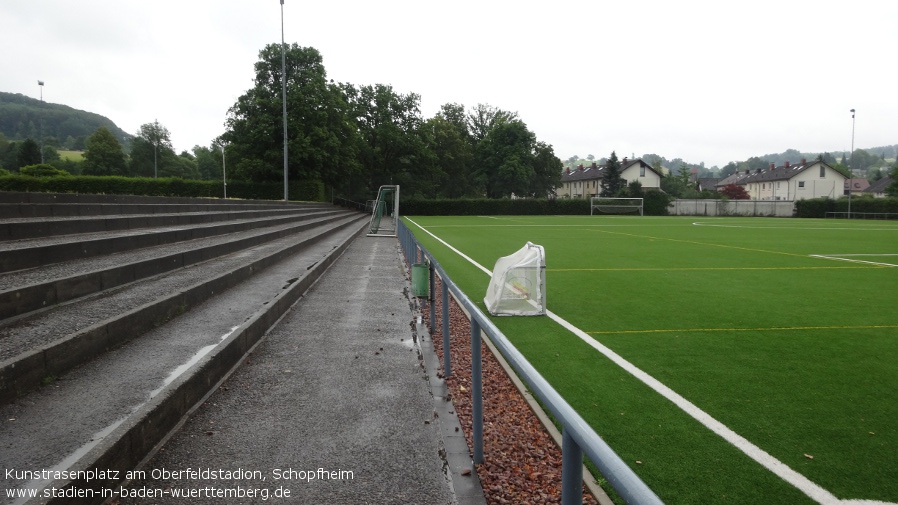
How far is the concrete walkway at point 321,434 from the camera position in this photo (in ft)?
9.42

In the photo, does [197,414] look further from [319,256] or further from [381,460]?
[319,256]

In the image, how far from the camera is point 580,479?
68.4 inches

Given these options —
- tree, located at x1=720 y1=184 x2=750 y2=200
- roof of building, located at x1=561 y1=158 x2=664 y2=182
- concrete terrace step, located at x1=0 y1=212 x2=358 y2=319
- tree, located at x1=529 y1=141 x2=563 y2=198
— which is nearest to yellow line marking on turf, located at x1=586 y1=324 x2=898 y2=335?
concrete terrace step, located at x1=0 y1=212 x2=358 y2=319

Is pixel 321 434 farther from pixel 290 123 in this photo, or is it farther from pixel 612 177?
pixel 612 177

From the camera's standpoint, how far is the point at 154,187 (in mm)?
35312

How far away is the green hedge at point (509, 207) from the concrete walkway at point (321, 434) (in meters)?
51.9

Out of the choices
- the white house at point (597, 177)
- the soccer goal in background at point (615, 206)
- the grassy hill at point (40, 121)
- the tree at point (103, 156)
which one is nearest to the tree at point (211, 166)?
the grassy hill at point (40, 121)

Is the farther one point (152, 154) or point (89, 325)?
point (152, 154)

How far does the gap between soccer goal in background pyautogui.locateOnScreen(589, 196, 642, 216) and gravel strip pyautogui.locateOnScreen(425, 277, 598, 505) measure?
2298 inches

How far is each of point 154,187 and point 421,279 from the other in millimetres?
34381

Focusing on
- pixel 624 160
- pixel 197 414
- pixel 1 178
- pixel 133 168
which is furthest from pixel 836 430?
pixel 133 168

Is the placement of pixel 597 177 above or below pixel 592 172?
below

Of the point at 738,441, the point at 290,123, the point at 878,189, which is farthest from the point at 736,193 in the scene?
the point at 738,441

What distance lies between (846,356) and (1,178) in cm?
2189
